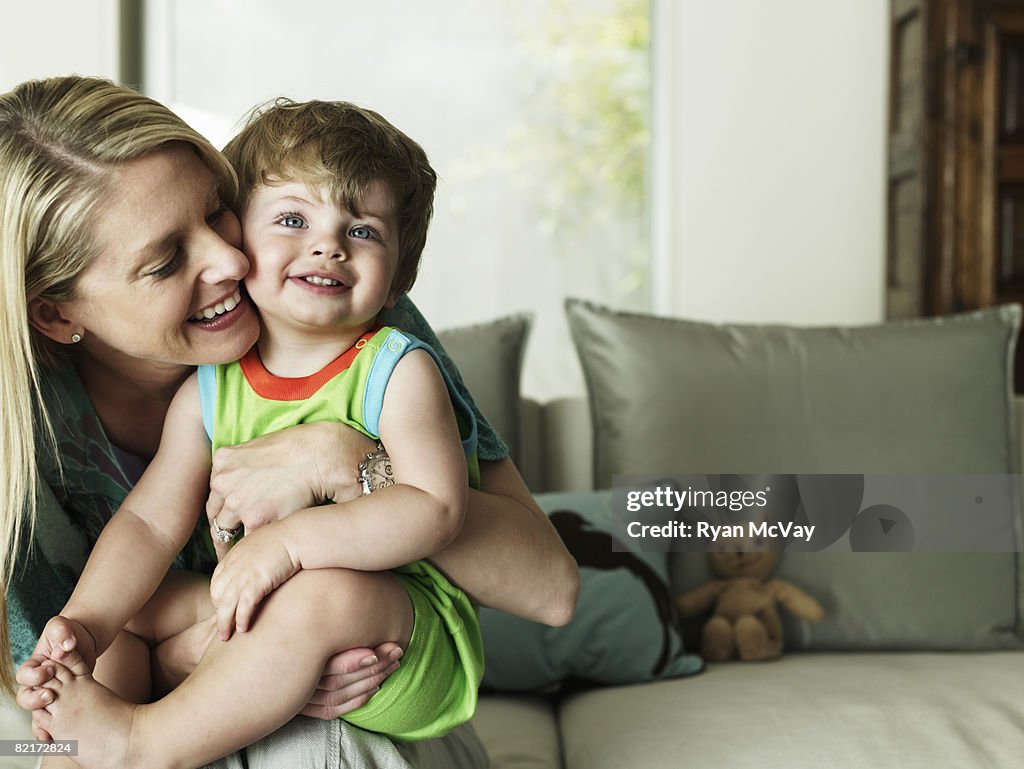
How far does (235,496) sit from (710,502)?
108 cm

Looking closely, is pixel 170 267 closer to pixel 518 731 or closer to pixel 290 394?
pixel 290 394

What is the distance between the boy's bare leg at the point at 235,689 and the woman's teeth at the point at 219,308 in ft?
0.88

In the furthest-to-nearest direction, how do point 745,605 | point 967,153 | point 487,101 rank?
1. point 487,101
2. point 967,153
3. point 745,605

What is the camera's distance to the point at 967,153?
240cm

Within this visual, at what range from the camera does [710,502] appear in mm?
1895

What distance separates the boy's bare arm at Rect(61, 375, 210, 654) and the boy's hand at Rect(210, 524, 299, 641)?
0.12m

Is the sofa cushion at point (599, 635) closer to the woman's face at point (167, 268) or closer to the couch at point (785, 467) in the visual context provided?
the couch at point (785, 467)

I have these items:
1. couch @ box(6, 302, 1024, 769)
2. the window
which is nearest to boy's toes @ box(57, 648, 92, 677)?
couch @ box(6, 302, 1024, 769)

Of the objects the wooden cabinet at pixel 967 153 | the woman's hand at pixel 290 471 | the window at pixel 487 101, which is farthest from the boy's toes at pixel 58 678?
the wooden cabinet at pixel 967 153

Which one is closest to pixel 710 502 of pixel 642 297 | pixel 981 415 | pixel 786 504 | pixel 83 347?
pixel 786 504

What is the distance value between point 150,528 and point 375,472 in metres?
0.24

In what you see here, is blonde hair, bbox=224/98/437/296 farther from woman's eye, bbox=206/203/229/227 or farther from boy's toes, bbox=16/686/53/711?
boy's toes, bbox=16/686/53/711

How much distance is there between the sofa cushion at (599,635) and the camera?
5.64ft

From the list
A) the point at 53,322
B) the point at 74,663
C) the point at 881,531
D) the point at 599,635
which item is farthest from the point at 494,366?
the point at 74,663
